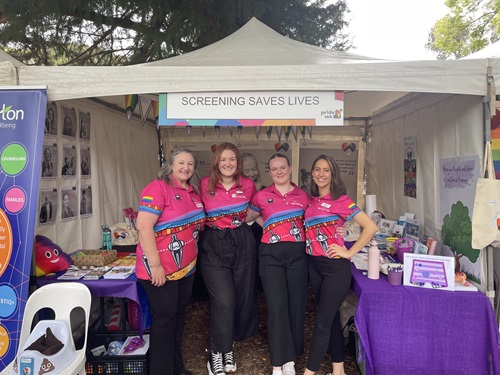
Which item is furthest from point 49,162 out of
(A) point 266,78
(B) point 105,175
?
(A) point 266,78

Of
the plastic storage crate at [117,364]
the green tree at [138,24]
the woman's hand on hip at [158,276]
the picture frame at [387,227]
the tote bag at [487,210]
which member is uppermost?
the green tree at [138,24]

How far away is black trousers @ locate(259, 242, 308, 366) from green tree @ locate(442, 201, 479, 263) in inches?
42.6

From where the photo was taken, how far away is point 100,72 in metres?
2.20

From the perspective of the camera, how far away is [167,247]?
206 centimetres

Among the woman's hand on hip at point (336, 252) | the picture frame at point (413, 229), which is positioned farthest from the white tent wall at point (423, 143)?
the woman's hand on hip at point (336, 252)

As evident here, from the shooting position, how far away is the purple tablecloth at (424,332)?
2.06 meters

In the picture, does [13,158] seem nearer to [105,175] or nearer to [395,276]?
[105,175]

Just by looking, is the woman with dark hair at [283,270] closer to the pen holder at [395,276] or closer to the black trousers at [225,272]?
the black trousers at [225,272]

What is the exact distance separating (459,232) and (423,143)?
99 centimetres

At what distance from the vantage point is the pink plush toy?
235cm

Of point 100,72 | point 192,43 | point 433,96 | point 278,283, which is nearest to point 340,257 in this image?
point 278,283

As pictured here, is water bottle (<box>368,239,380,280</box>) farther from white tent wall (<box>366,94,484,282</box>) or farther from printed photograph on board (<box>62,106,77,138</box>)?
printed photograph on board (<box>62,106,77,138</box>)

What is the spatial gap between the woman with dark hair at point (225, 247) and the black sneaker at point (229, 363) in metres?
0.05

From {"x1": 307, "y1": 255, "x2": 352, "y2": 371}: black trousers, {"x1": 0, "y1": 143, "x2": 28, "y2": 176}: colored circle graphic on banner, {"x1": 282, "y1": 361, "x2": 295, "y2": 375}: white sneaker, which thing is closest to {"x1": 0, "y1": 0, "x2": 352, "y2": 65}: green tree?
{"x1": 0, "y1": 143, "x2": 28, "y2": 176}: colored circle graphic on banner
